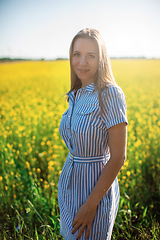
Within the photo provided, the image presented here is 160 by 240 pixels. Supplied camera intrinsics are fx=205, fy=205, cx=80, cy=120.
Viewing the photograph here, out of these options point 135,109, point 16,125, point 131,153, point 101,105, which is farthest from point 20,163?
point 135,109

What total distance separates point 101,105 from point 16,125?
2.89m

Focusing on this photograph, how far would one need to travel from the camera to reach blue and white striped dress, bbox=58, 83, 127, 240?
985 mm

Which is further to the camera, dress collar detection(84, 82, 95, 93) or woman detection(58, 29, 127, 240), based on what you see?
dress collar detection(84, 82, 95, 93)

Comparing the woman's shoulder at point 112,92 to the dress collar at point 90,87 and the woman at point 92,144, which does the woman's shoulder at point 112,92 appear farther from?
the dress collar at point 90,87

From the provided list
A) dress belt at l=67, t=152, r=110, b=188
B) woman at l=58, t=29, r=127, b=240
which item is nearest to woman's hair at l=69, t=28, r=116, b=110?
woman at l=58, t=29, r=127, b=240

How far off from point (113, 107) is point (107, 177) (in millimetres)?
343

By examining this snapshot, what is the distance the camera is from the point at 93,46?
1104 mm

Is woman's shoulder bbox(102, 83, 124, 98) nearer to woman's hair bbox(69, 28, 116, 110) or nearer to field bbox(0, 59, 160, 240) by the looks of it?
woman's hair bbox(69, 28, 116, 110)

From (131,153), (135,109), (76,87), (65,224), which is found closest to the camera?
(65,224)

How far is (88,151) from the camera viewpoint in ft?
3.57

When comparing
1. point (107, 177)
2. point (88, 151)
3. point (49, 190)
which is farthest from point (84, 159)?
point (49, 190)

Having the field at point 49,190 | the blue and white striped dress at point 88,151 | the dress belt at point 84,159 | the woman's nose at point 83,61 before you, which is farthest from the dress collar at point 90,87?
the dress belt at point 84,159

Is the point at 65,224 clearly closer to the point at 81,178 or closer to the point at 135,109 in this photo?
the point at 81,178

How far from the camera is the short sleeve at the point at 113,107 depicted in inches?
37.5
